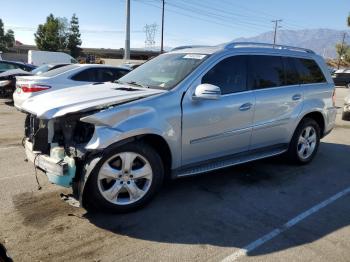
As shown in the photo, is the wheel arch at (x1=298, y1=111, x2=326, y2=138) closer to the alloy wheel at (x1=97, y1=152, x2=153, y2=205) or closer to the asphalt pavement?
the asphalt pavement

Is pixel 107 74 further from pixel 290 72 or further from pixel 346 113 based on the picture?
pixel 346 113

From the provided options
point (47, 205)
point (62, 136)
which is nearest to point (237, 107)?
point (62, 136)

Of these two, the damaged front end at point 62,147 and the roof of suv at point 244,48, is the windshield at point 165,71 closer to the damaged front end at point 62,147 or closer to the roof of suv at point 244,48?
the roof of suv at point 244,48

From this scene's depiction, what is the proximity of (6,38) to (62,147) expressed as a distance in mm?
97197

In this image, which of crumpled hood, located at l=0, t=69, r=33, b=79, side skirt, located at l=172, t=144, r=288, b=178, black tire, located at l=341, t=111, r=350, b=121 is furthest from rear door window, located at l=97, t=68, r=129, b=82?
black tire, located at l=341, t=111, r=350, b=121

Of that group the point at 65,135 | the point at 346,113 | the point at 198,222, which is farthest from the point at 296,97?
the point at 346,113

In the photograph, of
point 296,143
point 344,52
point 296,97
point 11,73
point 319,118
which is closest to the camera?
point 296,97

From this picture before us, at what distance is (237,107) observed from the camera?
4934 millimetres

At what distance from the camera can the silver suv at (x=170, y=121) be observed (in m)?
3.88

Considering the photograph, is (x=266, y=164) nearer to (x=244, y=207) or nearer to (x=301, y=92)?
(x=301, y=92)

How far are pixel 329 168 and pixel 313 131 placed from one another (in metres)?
0.65

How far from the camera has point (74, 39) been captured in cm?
8231

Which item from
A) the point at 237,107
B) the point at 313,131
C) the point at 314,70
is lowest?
the point at 313,131

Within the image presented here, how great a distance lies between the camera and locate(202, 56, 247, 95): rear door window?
4.80 m
